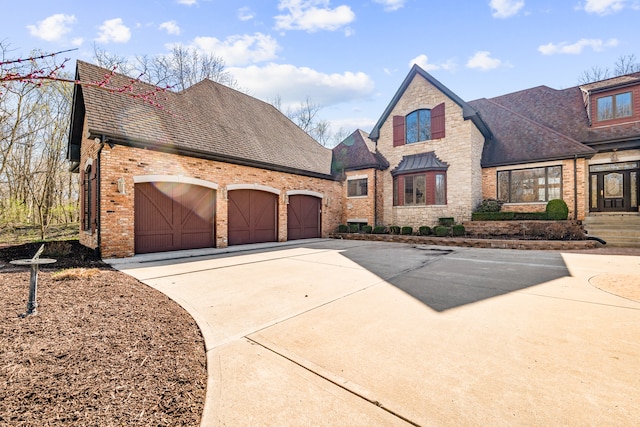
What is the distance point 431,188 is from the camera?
15461 mm

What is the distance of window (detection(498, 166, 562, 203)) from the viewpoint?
46.7ft

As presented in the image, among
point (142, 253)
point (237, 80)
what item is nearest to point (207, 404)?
point (142, 253)

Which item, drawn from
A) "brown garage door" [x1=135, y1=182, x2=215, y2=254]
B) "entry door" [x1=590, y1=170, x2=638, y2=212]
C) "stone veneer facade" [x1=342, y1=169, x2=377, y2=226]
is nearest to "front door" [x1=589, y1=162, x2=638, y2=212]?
"entry door" [x1=590, y1=170, x2=638, y2=212]

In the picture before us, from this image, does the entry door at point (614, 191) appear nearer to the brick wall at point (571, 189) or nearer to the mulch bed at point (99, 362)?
the brick wall at point (571, 189)

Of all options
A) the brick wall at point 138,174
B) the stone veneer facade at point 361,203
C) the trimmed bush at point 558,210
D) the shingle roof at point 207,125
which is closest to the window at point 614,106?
the trimmed bush at point 558,210

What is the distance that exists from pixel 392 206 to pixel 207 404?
15787mm

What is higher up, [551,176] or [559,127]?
[559,127]

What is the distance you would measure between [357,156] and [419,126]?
4.03 metres

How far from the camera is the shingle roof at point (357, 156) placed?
17.2 metres

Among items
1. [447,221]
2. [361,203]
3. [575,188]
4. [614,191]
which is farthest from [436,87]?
[614,191]

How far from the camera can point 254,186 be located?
12.6 m

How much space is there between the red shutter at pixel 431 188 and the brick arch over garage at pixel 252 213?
8245 mm

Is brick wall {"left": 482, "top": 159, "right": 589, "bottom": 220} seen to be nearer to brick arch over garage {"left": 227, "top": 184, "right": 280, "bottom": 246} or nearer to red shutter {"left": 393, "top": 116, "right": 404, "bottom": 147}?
red shutter {"left": 393, "top": 116, "right": 404, "bottom": 147}

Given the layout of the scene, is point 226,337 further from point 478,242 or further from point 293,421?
point 478,242
